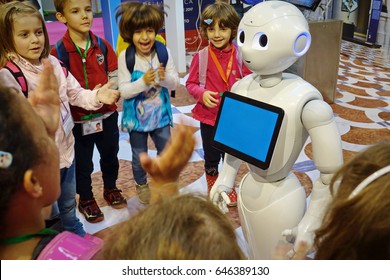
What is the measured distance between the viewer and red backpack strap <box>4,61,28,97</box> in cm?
148

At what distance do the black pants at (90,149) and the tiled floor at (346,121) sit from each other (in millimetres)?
205

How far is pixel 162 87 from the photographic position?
6.59 ft

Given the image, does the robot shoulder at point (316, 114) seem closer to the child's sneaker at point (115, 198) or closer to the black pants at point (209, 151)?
the black pants at point (209, 151)

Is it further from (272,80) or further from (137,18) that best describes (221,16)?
(272,80)

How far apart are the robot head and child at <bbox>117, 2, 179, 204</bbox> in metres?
0.59

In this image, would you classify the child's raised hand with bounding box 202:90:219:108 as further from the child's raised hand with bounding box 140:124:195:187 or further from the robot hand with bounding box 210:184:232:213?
the child's raised hand with bounding box 140:124:195:187

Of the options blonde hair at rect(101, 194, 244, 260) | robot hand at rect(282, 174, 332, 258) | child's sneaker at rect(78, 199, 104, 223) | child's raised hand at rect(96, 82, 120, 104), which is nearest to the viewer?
blonde hair at rect(101, 194, 244, 260)

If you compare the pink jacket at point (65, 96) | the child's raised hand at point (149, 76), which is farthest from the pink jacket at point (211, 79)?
the pink jacket at point (65, 96)

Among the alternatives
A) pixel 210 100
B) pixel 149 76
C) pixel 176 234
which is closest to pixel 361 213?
pixel 176 234

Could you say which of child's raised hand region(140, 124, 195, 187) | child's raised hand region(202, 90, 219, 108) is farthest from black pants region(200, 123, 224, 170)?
child's raised hand region(140, 124, 195, 187)

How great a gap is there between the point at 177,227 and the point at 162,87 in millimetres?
1451

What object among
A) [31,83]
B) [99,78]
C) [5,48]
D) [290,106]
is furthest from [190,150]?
[99,78]

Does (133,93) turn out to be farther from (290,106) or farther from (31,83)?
(290,106)

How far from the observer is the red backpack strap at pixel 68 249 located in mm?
750
